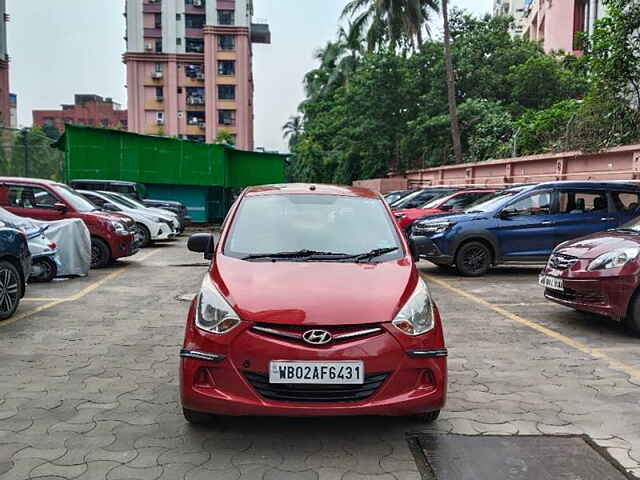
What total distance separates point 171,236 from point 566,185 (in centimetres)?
1054

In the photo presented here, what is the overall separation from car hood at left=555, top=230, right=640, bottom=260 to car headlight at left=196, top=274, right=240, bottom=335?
4.43 meters

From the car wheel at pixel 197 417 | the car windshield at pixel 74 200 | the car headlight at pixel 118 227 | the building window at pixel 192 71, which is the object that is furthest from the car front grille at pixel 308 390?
the building window at pixel 192 71

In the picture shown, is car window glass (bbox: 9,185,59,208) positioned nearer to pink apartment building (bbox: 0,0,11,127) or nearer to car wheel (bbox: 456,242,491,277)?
car wheel (bbox: 456,242,491,277)

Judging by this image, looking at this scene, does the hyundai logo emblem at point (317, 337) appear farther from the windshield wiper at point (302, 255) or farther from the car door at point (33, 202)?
the car door at point (33, 202)

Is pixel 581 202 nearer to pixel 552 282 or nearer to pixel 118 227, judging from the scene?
pixel 552 282

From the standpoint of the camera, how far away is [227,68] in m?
67.5

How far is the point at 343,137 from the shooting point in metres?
37.7

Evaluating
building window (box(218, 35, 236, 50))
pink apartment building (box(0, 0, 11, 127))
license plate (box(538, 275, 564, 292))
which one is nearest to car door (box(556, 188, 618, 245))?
license plate (box(538, 275, 564, 292))

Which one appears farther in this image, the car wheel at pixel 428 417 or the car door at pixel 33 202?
the car door at pixel 33 202

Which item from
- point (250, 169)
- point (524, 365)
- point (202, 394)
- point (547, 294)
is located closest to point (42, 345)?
point (202, 394)

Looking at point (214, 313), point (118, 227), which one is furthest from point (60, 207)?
point (214, 313)

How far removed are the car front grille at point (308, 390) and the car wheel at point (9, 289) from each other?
188 inches

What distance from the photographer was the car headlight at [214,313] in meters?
3.66

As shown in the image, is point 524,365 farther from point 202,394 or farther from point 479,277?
point 479,277
